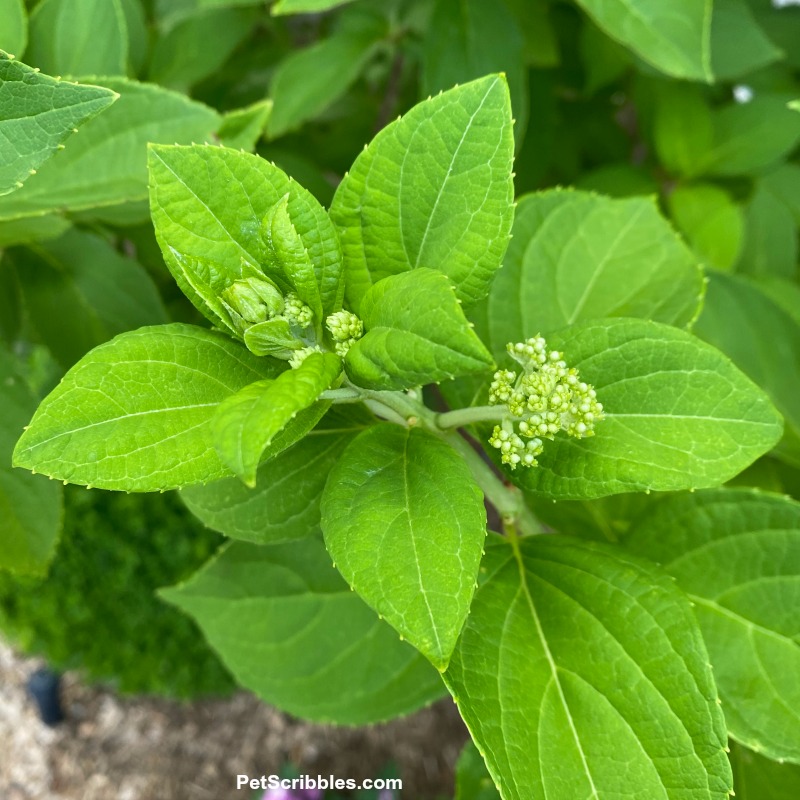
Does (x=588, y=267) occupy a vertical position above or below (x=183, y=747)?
above

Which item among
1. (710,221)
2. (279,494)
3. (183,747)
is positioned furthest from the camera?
(183,747)

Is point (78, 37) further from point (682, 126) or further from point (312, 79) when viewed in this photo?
point (682, 126)

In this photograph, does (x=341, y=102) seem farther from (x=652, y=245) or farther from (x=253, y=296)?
(x=253, y=296)

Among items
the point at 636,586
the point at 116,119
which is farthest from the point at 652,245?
the point at 116,119

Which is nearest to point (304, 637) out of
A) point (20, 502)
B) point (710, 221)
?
point (20, 502)

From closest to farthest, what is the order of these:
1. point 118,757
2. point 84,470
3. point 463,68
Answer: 1. point 84,470
2. point 463,68
3. point 118,757

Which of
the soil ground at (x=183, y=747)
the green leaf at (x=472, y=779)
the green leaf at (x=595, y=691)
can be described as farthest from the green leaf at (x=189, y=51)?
the soil ground at (x=183, y=747)

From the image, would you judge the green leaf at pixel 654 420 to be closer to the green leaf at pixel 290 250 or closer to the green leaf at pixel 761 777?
the green leaf at pixel 290 250
